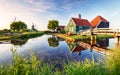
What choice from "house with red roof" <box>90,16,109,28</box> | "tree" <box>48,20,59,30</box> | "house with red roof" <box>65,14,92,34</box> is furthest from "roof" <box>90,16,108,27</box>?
"tree" <box>48,20,59,30</box>

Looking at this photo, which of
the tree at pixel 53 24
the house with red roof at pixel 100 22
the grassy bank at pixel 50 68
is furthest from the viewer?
the tree at pixel 53 24

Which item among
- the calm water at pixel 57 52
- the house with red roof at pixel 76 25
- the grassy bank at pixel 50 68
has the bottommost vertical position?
the calm water at pixel 57 52

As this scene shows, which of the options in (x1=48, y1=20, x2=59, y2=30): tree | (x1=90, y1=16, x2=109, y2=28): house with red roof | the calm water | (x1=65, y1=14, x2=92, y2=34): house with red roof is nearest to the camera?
the calm water

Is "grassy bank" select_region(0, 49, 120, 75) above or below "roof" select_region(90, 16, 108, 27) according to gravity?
below

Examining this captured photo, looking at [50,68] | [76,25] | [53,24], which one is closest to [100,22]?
[76,25]

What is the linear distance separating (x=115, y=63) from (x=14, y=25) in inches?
2622

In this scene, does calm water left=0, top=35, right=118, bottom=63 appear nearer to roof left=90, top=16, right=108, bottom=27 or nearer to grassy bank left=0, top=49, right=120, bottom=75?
grassy bank left=0, top=49, right=120, bottom=75

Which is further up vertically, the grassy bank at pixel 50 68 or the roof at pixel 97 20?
the roof at pixel 97 20

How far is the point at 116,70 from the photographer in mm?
6059

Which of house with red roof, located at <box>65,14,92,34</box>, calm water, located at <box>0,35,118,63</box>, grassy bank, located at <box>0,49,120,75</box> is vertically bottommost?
calm water, located at <box>0,35,118,63</box>

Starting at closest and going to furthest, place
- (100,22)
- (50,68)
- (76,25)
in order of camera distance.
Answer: (50,68) < (76,25) < (100,22)

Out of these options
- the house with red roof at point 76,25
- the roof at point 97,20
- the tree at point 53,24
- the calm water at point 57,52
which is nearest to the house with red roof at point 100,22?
the roof at point 97,20

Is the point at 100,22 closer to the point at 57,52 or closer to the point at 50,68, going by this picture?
the point at 57,52

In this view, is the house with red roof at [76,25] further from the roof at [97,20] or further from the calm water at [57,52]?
the calm water at [57,52]
